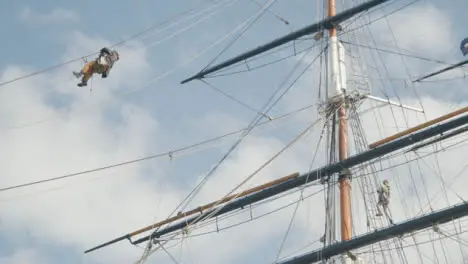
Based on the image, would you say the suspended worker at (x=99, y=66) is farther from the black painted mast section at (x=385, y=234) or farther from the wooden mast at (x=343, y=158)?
the wooden mast at (x=343, y=158)

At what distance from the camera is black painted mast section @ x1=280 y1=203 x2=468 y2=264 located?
17.5 metres

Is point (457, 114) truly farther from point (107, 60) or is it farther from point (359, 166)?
point (107, 60)

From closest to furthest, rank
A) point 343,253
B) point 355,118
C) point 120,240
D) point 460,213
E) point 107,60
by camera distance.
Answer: point 107,60 < point 460,213 < point 343,253 < point 120,240 < point 355,118

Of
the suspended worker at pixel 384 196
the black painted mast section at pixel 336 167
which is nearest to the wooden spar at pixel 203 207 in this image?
the black painted mast section at pixel 336 167

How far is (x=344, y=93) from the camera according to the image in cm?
2325

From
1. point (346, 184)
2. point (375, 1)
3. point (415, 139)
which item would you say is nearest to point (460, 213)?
point (415, 139)

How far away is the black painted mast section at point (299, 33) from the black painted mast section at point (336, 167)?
15.4 ft

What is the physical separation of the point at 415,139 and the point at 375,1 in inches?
196

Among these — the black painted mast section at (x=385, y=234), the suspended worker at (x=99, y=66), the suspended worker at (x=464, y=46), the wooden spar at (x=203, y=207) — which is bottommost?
the black painted mast section at (x=385, y=234)

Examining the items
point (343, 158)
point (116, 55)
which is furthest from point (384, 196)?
point (116, 55)

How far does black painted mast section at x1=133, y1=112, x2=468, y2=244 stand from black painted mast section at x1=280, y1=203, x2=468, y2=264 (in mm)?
2159

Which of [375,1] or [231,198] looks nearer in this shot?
[231,198]

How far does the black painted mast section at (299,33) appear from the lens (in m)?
23.0

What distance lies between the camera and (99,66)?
13.4 m
